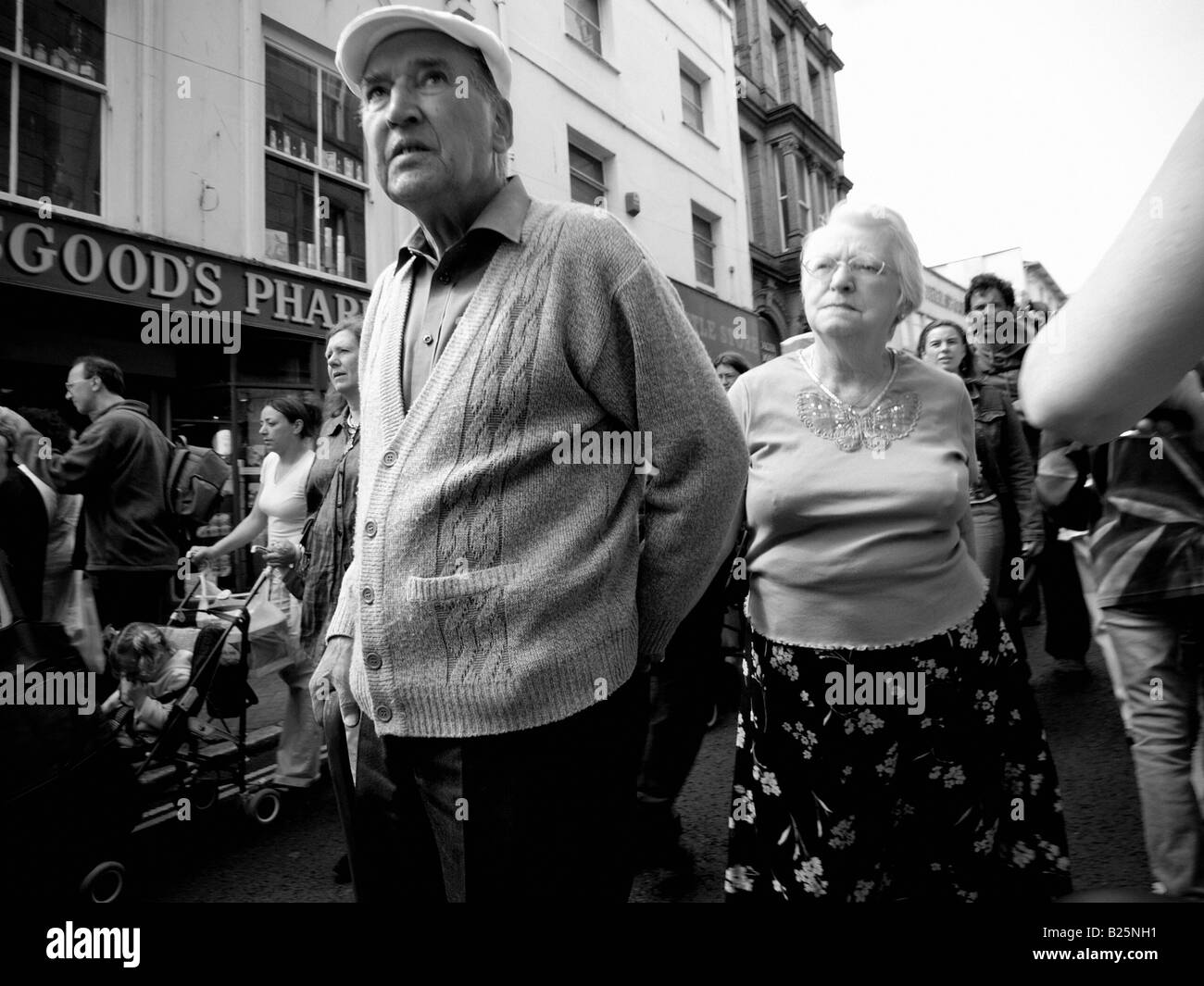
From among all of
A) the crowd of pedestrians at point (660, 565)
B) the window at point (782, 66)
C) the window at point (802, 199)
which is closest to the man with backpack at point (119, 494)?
the crowd of pedestrians at point (660, 565)

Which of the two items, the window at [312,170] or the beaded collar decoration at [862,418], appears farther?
the window at [312,170]

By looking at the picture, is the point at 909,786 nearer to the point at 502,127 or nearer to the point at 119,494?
the point at 502,127

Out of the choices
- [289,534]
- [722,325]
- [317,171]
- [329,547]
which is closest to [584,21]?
[722,325]

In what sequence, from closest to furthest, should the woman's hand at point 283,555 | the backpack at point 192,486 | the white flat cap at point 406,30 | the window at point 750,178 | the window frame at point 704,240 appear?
the white flat cap at point 406,30, the woman's hand at point 283,555, the backpack at point 192,486, the window frame at point 704,240, the window at point 750,178

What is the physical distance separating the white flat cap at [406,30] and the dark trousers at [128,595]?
12.0 feet

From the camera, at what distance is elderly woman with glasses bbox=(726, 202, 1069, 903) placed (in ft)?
5.73

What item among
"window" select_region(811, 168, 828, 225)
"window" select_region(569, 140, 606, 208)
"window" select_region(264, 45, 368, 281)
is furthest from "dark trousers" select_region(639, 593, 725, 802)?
"window" select_region(811, 168, 828, 225)

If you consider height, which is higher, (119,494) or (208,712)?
(119,494)

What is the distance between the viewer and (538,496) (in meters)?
1.20

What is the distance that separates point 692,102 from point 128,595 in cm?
1324

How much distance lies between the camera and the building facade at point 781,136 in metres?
16.9

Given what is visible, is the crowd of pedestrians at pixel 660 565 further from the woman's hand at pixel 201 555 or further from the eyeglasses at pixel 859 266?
the woman's hand at pixel 201 555

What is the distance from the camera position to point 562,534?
1.20 metres

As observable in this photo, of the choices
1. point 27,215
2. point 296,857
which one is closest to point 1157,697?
point 296,857
